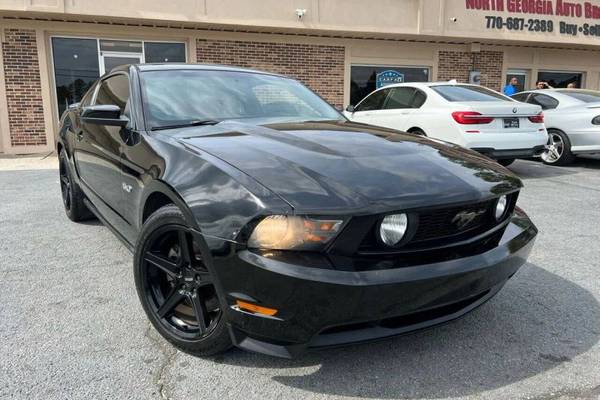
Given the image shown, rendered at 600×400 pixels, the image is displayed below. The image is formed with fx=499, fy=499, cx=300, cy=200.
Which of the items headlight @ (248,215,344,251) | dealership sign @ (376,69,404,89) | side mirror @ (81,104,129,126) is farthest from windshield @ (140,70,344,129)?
dealership sign @ (376,69,404,89)

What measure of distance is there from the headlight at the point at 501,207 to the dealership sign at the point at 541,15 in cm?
1283

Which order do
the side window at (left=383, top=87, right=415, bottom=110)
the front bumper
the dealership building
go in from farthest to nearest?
the dealership building
the side window at (left=383, top=87, right=415, bottom=110)
the front bumper

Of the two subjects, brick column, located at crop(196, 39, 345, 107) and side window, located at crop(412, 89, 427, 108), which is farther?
brick column, located at crop(196, 39, 345, 107)

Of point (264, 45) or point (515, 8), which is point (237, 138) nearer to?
point (264, 45)

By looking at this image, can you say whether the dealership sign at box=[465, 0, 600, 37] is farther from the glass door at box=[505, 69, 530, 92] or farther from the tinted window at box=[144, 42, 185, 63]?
the tinted window at box=[144, 42, 185, 63]

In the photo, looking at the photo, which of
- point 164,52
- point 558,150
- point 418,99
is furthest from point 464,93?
point 164,52

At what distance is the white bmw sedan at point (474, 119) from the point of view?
7.14 metres

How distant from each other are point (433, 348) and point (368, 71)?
1217 cm

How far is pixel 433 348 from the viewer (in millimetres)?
2545

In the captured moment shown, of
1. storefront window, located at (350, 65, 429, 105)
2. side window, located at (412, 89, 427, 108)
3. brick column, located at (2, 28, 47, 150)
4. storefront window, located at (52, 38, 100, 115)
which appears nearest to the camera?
side window, located at (412, 89, 427, 108)

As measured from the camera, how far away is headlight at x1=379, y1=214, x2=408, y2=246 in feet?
6.68

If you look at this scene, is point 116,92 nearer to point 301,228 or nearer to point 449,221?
point 301,228

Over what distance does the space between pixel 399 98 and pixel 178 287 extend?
7.01 meters

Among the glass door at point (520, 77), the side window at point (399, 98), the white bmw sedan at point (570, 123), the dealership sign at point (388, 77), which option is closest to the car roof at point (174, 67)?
the side window at point (399, 98)
